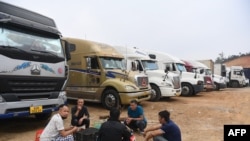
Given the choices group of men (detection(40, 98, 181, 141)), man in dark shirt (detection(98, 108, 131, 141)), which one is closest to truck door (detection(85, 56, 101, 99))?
group of men (detection(40, 98, 181, 141))

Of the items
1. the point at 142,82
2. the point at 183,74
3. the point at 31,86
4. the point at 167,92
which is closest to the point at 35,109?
the point at 31,86

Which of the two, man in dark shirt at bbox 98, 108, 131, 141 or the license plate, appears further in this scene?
the license plate

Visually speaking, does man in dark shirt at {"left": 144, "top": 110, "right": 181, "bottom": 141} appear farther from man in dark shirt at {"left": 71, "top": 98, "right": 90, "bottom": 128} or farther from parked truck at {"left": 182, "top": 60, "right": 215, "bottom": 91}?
parked truck at {"left": 182, "top": 60, "right": 215, "bottom": 91}

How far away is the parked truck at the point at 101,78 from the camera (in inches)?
420

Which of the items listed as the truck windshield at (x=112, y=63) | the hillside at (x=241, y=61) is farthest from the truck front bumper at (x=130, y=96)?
the hillside at (x=241, y=61)

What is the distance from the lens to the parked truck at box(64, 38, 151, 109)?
35.0 feet

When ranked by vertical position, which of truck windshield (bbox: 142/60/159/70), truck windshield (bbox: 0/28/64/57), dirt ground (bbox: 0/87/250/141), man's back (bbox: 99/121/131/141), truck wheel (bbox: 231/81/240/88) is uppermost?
truck windshield (bbox: 0/28/64/57)

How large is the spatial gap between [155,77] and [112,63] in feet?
11.0

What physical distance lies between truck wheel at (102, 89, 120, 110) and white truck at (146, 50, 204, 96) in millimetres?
6630

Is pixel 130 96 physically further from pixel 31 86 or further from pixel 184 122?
pixel 31 86

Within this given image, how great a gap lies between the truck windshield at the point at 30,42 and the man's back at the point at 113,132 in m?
3.40

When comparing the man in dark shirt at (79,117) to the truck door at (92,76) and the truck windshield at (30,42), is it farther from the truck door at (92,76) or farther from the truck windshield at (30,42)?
the truck door at (92,76)

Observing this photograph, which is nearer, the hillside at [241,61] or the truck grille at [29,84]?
the truck grille at [29,84]

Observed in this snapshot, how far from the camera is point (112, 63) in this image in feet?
38.0
